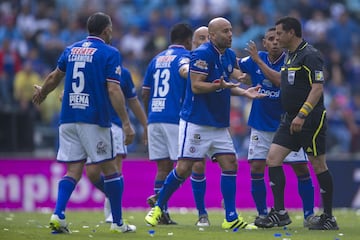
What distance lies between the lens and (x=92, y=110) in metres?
12.1

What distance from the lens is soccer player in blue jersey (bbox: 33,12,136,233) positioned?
475 inches

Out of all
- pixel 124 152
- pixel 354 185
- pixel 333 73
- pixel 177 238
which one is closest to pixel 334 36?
pixel 333 73

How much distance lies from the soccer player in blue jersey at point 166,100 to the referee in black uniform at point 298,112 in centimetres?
210

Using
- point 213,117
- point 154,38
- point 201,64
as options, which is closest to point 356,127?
point 154,38

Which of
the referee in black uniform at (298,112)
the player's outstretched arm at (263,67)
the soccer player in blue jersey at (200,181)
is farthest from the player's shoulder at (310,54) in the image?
the soccer player in blue jersey at (200,181)

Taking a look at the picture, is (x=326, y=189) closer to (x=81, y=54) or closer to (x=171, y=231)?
(x=171, y=231)

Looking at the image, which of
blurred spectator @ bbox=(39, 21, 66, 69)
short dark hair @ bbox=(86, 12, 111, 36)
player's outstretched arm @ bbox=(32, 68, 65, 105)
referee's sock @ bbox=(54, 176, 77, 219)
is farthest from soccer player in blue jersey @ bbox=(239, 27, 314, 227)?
blurred spectator @ bbox=(39, 21, 66, 69)

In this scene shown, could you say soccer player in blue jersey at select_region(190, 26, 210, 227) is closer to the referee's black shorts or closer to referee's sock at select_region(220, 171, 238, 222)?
referee's sock at select_region(220, 171, 238, 222)

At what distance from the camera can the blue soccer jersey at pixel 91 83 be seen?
1209cm

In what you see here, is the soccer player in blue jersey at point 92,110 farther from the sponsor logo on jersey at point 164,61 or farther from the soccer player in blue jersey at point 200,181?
the sponsor logo on jersey at point 164,61

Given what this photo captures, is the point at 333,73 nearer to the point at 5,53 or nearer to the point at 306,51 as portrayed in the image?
the point at 5,53

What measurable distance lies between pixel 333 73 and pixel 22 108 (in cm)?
762

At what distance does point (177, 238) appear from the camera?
11602mm

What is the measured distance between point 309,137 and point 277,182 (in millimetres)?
791
